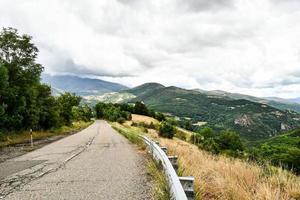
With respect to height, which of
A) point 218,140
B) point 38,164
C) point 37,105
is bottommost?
point 218,140

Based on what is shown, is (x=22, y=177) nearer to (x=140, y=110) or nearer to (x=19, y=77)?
(x=19, y=77)

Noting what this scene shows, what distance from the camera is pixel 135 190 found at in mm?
8086

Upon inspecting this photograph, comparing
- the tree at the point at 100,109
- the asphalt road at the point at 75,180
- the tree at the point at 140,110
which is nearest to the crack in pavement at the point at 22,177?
the asphalt road at the point at 75,180

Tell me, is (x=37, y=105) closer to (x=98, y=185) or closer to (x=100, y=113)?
(x=98, y=185)

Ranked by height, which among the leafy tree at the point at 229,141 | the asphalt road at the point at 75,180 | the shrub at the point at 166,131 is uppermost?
the asphalt road at the point at 75,180

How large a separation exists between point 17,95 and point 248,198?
93.2 feet

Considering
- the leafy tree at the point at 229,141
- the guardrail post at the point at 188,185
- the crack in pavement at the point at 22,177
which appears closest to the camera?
the guardrail post at the point at 188,185

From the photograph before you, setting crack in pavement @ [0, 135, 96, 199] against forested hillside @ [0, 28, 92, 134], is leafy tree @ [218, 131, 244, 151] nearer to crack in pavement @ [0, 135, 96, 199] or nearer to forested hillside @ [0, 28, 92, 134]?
forested hillside @ [0, 28, 92, 134]

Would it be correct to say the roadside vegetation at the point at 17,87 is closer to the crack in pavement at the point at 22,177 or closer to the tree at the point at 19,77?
the tree at the point at 19,77

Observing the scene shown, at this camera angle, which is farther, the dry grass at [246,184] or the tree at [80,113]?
the tree at [80,113]

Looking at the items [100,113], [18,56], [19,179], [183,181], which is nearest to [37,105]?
[18,56]

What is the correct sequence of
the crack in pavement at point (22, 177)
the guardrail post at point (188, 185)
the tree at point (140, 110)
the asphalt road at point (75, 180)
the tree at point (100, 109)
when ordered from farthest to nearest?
1. the tree at point (100, 109)
2. the tree at point (140, 110)
3. the crack in pavement at point (22, 177)
4. the asphalt road at point (75, 180)
5. the guardrail post at point (188, 185)

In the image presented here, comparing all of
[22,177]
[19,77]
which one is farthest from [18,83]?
[22,177]

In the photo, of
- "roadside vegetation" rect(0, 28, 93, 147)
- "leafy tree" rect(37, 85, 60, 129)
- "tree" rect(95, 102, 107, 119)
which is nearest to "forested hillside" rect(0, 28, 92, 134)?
"roadside vegetation" rect(0, 28, 93, 147)
